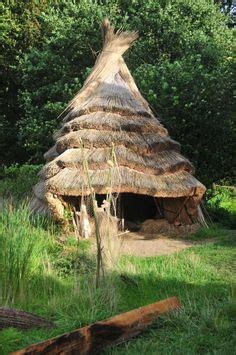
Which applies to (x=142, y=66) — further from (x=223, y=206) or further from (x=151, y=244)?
(x=151, y=244)

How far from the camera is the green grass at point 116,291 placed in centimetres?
Answer: 447

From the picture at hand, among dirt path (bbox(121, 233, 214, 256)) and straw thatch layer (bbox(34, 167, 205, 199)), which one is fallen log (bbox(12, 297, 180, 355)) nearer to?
dirt path (bbox(121, 233, 214, 256))

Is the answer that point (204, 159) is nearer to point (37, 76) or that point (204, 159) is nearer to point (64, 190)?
point (64, 190)

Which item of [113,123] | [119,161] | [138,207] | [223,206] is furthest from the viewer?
[223,206]

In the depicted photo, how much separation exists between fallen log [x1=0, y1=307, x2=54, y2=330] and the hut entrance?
773 centimetres

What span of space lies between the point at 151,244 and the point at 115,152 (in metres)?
1.94

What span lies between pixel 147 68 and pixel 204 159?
3.02m

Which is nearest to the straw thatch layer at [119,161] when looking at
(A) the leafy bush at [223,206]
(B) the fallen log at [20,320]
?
(A) the leafy bush at [223,206]

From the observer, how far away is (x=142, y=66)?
1582 cm

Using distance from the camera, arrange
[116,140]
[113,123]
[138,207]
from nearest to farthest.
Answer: [116,140] < [113,123] < [138,207]

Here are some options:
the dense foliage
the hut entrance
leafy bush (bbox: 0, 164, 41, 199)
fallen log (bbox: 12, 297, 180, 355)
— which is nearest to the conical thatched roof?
the hut entrance

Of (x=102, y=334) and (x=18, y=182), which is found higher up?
(x=18, y=182)

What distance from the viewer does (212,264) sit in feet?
25.3

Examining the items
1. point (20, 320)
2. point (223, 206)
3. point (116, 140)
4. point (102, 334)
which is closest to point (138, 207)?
point (116, 140)
